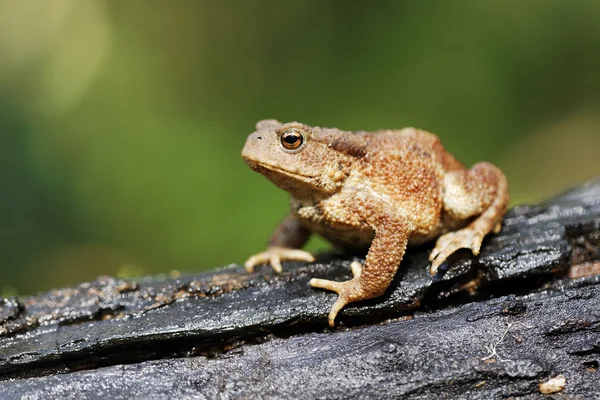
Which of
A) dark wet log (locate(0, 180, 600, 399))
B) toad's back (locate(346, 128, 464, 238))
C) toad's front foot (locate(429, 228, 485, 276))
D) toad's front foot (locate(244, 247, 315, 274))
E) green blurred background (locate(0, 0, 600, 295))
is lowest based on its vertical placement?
dark wet log (locate(0, 180, 600, 399))

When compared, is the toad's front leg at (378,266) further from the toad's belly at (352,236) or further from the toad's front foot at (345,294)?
the toad's belly at (352,236)

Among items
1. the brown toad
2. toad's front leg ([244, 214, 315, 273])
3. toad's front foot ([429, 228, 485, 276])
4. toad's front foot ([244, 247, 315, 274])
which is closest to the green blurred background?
toad's front leg ([244, 214, 315, 273])

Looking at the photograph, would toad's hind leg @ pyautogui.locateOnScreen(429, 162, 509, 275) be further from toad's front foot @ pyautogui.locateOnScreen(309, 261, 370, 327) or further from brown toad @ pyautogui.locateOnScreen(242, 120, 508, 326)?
toad's front foot @ pyautogui.locateOnScreen(309, 261, 370, 327)

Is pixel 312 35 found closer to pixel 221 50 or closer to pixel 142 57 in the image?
pixel 221 50

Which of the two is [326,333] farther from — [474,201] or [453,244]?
[474,201]

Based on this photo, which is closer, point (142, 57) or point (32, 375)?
point (32, 375)

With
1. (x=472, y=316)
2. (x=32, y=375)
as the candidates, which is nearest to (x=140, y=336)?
(x=32, y=375)
